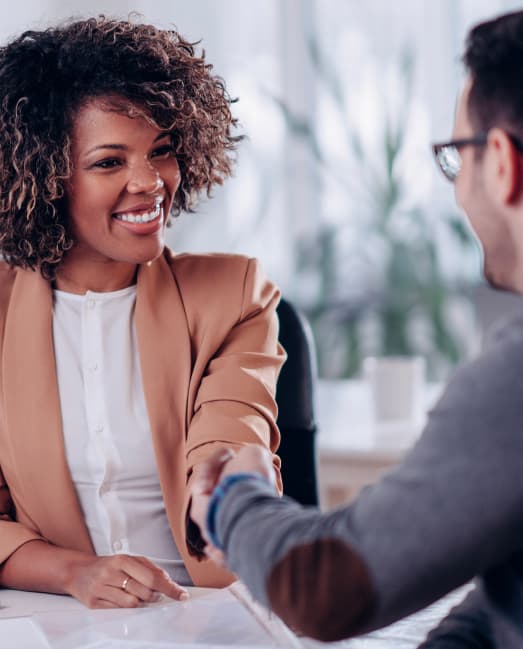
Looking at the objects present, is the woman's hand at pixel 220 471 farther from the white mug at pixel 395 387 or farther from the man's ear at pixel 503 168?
the white mug at pixel 395 387

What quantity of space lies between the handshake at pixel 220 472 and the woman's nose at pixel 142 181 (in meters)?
0.62

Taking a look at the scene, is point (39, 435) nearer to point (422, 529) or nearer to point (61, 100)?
point (61, 100)

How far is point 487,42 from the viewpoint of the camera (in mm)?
888

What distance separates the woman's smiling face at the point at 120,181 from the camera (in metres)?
1.55

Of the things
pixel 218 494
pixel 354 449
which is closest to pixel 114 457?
pixel 218 494

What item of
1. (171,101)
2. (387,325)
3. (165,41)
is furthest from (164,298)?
(387,325)

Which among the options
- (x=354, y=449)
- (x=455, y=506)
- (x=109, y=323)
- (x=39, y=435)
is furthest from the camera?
(x=354, y=449)

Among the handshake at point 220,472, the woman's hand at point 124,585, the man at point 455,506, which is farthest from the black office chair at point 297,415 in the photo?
the man at point 455,506

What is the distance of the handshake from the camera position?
97 cm

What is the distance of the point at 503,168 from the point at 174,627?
61cm

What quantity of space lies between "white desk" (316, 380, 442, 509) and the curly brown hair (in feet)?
3.44

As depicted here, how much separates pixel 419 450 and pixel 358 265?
2722mm

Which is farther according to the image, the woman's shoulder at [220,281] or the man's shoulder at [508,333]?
the woman's shoulder at [220,281]

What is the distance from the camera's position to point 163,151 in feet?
5.30
